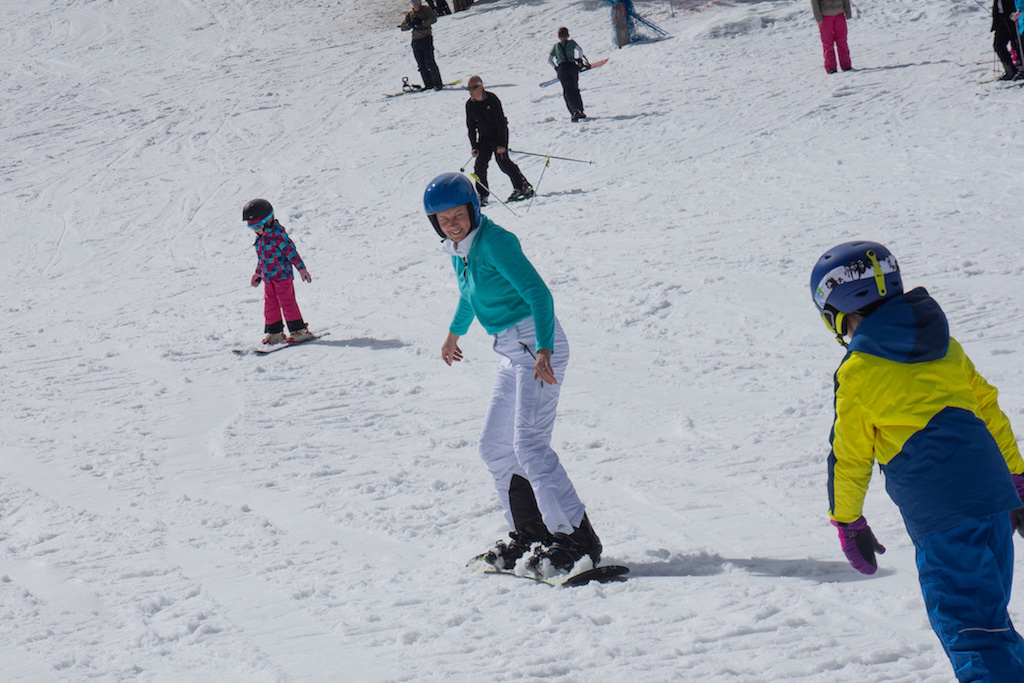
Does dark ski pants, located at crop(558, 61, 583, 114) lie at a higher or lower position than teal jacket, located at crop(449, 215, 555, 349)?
higher

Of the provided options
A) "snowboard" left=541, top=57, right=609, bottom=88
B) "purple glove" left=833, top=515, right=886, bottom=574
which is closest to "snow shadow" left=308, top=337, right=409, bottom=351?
"purple glove" left=833, top=515, right=886, bottom=574

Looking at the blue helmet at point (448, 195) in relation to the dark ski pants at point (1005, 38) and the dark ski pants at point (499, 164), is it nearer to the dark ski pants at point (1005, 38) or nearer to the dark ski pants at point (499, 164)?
the dark ski pants at point (499, 164)

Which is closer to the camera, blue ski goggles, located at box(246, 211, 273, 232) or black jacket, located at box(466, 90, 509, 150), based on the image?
blue ski goggles, located at box(246, 211, 273, 232)

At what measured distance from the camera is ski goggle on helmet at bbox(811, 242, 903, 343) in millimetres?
2518

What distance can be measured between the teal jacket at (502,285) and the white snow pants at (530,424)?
0.08 metres

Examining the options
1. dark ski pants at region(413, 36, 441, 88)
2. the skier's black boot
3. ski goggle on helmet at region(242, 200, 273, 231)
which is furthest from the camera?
dark ski pants at region(413, 36, 441, 88)

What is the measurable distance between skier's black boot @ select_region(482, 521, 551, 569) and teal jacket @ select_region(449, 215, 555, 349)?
94 cm

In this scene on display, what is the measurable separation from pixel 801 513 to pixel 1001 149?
7.71 metres

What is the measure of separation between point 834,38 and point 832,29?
5.8 inches

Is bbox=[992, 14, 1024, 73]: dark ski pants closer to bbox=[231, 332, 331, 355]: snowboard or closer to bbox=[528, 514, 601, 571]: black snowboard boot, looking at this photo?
bbox=[231, 332, 331, 355]: snowboard

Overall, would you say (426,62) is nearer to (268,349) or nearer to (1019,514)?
(268,349)

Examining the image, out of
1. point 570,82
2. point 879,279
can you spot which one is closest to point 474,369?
point 879,279

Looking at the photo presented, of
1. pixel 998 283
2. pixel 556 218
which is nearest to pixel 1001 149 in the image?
pixel 998 283

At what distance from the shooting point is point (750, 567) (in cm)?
372
